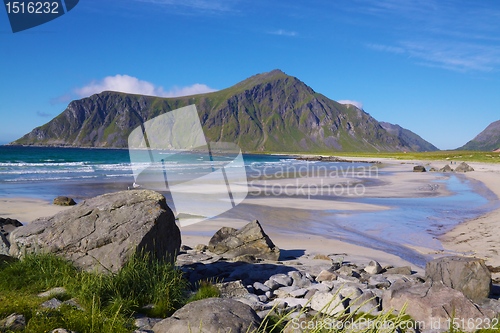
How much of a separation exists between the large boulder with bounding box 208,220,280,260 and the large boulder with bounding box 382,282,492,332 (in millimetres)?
5000

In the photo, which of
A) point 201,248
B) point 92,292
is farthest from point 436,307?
point 201,248

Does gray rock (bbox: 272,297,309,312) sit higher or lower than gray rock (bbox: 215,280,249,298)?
lower

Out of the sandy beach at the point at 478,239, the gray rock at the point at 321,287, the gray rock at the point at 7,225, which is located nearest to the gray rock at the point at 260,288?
the gray rock at the point at 321,287

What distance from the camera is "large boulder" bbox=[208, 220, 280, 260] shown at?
11844 mm

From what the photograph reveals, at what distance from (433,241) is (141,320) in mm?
12729

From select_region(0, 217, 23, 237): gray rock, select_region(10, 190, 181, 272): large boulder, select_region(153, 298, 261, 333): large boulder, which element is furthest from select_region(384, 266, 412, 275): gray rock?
select_region(0, 217, 23, 237): gray rock

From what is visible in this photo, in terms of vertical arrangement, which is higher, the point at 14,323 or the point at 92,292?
the point at 14,323

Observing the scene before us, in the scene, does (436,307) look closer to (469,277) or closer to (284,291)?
(469,277)

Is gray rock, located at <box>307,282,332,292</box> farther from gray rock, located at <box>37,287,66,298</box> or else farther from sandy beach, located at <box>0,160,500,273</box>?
gray rock, located at <box>37,287,66,298</box>

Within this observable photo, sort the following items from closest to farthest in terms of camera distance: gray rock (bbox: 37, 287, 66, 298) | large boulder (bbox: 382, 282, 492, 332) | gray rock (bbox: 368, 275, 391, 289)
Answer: gray rock (bbox: 37, 287, 66, 298), large boulder (bbox: 382, 282, 492, 332), gray rock (bbox: 368, 275, 391, 289)

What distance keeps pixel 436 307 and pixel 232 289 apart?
12.3 feet

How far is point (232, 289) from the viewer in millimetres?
8086

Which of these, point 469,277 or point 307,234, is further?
point 307,234

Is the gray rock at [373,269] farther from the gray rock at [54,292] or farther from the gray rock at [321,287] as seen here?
the gray rock at [54,292]
